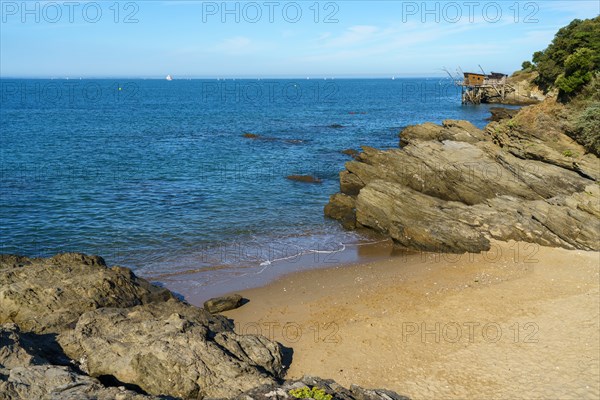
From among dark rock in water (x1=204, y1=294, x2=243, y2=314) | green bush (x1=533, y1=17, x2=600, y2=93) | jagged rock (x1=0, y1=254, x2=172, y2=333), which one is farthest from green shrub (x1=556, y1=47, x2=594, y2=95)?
jagged rock (x1=0, y1=254, x2=172, y2=333)

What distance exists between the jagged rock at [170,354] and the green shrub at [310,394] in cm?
188

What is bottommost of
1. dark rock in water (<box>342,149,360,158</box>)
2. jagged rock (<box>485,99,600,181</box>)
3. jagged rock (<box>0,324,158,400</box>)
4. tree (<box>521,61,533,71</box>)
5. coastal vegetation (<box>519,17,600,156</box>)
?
jagged rock (<box>0,324,158,400</box>)

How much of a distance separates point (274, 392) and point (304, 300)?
10.1 m

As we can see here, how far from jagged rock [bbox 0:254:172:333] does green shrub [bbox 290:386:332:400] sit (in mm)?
8084

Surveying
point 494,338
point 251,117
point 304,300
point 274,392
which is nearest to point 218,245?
point 304,300

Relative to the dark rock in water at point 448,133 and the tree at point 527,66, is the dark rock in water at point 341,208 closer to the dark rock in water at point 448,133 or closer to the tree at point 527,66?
the dark rock in water at point 448,133

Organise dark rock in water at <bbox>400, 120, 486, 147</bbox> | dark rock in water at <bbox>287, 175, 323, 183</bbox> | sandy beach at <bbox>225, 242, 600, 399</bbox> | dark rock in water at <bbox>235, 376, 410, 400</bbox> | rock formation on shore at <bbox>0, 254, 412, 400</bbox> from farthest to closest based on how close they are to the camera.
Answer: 1. dark rock in water at <bbox>400, 120, 486, 147</bbox>
2. dark rock in water at <bbox>287, 175, 323, 183</bbox>
3. sandy beach at <bbox>225, 242, 600, 399</bbox>
4. rock formation on shore at <bbox>0, 254, 412, 400</bbox>
5. dark rock in water at <bbox>235, 376, 410, 400</bbox>

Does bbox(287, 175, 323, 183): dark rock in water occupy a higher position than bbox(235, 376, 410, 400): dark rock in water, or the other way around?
bbox(287, 175, 323, 183): dark rock in water

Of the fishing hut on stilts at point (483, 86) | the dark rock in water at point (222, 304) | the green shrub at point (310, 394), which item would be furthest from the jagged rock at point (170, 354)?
the fishing hut on stilts at point (483, 86)

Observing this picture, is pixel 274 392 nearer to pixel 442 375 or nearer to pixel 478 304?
pixel 442 375

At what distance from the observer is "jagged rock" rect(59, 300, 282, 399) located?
40.5 feet

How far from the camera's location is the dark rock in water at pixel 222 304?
19.7 meters

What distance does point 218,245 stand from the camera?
2756 cm

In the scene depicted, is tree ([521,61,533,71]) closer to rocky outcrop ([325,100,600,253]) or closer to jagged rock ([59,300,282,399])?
rocky outcrop ([325,100,600,253])
